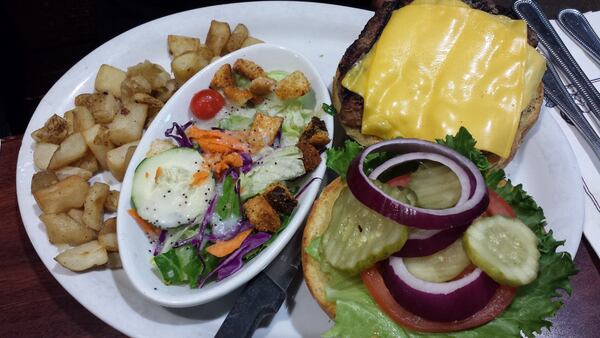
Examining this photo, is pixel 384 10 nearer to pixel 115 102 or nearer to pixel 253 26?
pixel 253 26

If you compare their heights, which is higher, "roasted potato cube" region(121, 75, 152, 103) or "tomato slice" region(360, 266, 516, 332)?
"roasted potato cube" region(121, 75, 152, 103)

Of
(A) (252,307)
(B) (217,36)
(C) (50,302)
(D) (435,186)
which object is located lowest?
(C) (50,302)

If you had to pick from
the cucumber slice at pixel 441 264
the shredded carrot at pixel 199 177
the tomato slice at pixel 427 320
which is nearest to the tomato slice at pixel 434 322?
the tomato slice at pixel 427 320

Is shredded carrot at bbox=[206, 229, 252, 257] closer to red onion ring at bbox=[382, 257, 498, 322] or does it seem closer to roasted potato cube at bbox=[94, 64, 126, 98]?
red onion ring at bbox=[382, 257, 498, 322]

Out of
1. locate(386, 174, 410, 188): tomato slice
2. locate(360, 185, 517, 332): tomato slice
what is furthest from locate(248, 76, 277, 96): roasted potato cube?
locate(360, 185, 517, 332): tomato slice

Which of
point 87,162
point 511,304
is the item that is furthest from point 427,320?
point 87,162

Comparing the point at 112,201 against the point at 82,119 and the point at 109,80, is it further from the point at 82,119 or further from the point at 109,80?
the point at 109,80
